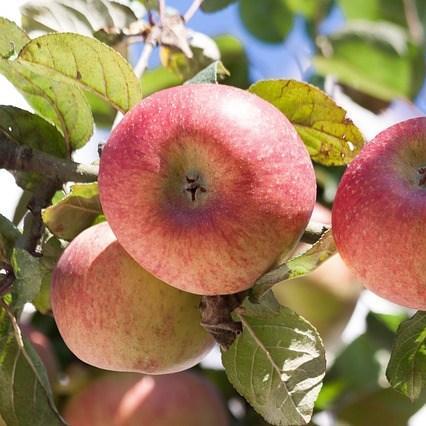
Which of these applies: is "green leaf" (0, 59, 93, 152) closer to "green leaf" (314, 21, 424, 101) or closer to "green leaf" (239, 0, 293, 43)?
"green leaf" (314, 21, 424, 101)

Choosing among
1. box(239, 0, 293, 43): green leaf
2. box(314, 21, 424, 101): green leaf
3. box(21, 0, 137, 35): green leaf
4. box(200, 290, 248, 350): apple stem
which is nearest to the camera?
box(200, 290, 248, 350): apple stem

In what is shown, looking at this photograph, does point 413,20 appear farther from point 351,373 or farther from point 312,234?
point 312,234

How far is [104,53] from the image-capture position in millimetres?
1136

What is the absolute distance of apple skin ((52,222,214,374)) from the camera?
3.65 ft

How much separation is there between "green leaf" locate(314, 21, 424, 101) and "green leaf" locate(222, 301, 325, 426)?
0.72 m

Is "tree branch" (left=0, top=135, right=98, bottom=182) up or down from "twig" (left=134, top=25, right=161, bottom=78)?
up

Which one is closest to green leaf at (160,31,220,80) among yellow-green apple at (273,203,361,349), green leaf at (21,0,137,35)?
green leaf at (21,0,137,35)

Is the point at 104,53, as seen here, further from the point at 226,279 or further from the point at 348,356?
the point at 348,356

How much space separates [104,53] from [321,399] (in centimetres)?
108

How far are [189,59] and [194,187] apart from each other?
67 cm

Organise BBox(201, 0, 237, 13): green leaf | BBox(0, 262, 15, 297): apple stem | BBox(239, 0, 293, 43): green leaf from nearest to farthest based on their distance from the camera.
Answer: BBox(0, 262, 15, 297): apple stem, BBox(201, 0, 237, 13): green leaf, BBox(239, 0, 293, 43): green leaf

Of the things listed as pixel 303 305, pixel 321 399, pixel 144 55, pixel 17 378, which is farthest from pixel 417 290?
pixel 321 399

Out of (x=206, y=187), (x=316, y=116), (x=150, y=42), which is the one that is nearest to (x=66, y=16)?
(x=150, y=42)

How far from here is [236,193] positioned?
960mm
